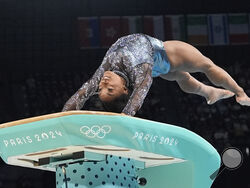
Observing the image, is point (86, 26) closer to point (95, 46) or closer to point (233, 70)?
point (95, 46)

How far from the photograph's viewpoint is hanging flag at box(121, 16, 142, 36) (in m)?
10.1

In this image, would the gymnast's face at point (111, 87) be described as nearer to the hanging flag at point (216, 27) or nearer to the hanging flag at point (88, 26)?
the hanging flag at point (88, 26)

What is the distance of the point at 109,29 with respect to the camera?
1012cm

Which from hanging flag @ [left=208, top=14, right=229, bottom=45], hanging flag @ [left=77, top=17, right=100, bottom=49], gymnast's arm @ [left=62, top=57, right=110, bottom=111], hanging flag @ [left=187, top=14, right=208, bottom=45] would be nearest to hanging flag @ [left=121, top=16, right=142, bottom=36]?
hanging flag @ [left=77, top=17, right=100, bottom=49]

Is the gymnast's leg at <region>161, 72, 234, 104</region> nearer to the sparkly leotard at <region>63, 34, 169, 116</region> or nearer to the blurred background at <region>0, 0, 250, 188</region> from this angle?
the sparkly leotard at <region>63, 34, 169, 116</region>

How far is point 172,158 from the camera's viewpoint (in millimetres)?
2596

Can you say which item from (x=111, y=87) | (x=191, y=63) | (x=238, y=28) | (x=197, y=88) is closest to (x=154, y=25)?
(x=238, y=28)

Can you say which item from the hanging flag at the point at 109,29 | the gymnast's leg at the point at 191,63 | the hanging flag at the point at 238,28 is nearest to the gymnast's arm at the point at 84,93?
the gymnast's leg at the point at 191,63

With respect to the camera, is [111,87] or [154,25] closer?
[111,87]

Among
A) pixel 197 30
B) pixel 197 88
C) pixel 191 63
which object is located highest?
→ pixel 197 30

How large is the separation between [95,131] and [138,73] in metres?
0.94

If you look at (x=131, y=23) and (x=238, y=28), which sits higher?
(x=131, y=23)

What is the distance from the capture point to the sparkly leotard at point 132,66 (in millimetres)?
2996

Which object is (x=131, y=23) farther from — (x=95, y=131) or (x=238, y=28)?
(x=95, y=131)
